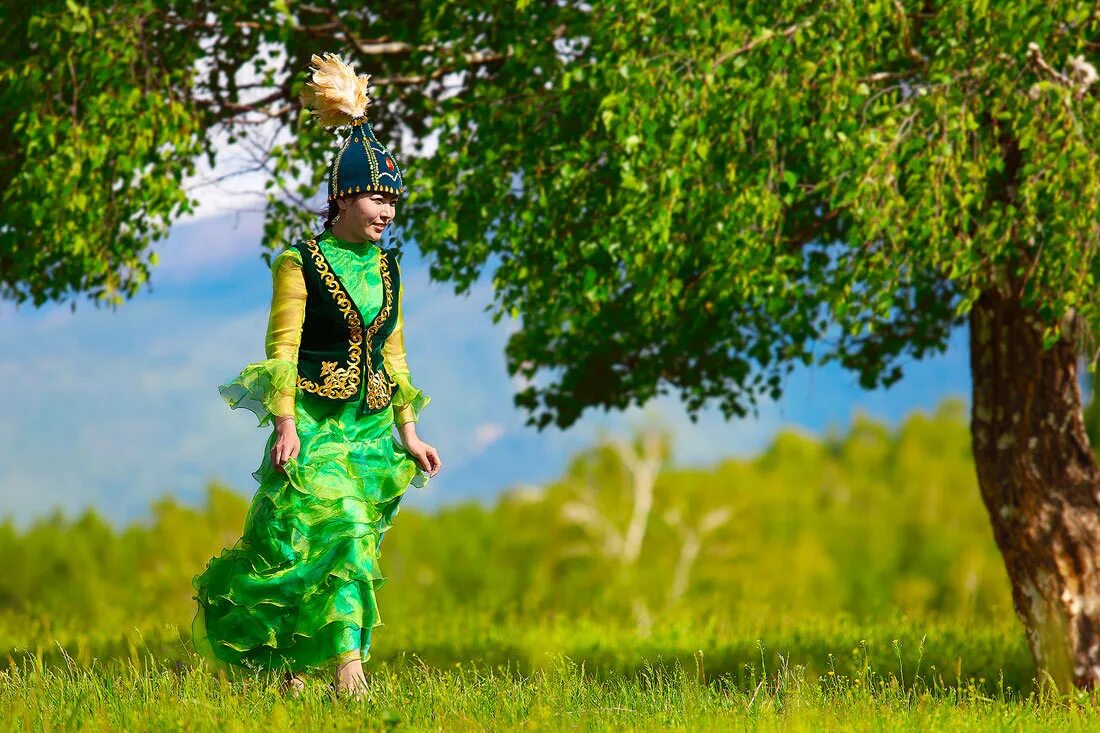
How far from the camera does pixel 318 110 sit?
6.80m

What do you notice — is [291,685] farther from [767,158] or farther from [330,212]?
[767,158]

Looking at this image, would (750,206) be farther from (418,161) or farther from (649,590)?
(649,590)

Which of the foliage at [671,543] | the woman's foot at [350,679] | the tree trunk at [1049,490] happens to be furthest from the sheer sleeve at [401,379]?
the foliage at [671,543]

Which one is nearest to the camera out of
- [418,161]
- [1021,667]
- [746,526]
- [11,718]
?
[11,718]

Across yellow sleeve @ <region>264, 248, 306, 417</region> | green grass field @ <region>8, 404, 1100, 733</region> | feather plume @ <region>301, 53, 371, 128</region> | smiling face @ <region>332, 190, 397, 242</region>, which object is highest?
feather plume @ <region>301, 53, 371, 128</region>

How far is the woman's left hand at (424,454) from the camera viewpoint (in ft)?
22.4

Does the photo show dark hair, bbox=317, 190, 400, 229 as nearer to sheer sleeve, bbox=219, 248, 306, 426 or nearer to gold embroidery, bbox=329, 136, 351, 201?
gold embroidery, bbox=329, 136, 351, 201

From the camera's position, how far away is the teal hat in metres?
6.53

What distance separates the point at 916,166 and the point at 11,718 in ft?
21.3

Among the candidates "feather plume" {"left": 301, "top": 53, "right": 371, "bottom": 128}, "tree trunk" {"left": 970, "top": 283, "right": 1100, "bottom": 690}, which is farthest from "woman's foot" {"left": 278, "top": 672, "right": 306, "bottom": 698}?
"tree trunk" {"left": 970, "top": 283, "right": 1100, "bottom": 690}

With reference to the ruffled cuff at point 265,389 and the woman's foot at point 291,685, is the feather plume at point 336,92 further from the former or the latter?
the woman's foot at point 291,685

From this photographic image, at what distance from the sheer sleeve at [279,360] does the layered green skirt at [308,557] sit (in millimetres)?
30

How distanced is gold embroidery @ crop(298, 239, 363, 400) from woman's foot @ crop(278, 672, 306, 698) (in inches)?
57.3

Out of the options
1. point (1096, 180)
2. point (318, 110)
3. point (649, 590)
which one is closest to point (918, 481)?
point (649, 590)
